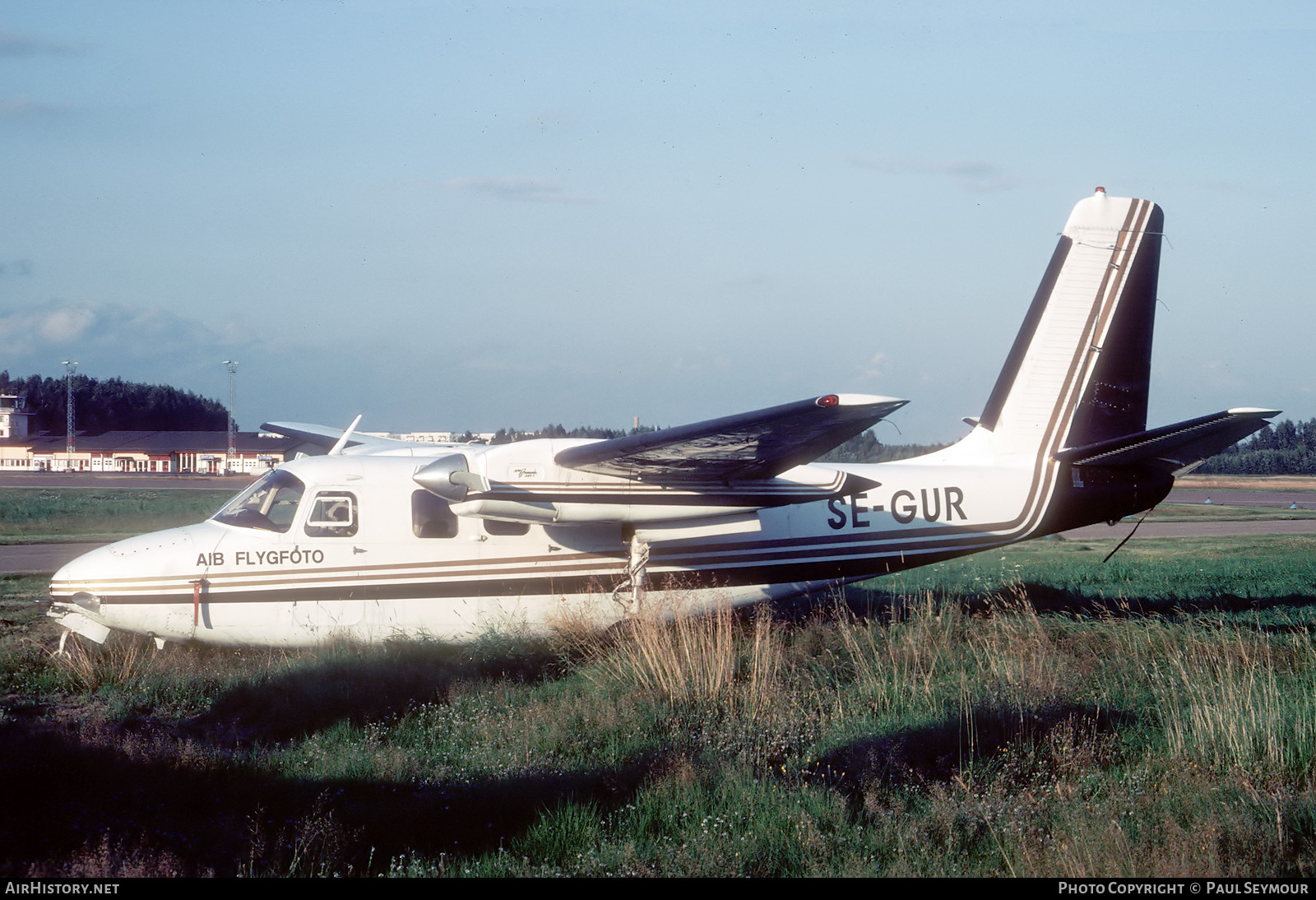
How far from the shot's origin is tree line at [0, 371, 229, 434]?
364 ft

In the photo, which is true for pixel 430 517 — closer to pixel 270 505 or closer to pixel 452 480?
pixel 452 480

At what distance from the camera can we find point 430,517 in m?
9.91

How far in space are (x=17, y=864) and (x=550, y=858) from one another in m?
2.50

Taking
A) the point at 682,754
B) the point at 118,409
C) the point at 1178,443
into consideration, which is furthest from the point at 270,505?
the point at 118,409

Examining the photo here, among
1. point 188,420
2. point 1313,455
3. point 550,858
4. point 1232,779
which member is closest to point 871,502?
point 1232,779

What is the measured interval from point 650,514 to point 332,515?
3320 mm

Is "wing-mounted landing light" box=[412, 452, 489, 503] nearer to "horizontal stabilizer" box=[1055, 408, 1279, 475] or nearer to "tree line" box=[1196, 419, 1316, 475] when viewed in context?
"horizontal stabilizer" box=[1055, 408, 1279, 475]

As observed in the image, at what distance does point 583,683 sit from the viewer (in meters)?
8.30

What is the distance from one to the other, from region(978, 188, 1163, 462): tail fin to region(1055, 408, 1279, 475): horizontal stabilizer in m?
0.44

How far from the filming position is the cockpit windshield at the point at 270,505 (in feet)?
32.3

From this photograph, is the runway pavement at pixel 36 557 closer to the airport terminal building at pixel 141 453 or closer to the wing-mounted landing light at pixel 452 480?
the wing-mounted landing light at pixel 452 480

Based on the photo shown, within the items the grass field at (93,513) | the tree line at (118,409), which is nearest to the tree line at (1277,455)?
the grass field at (93,513)

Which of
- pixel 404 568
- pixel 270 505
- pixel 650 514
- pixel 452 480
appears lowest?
pixel 404 568

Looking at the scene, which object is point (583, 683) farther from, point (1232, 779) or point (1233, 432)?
point (1233, 432)
